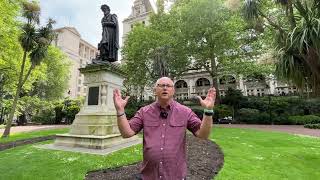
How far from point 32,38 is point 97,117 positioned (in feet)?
34.8

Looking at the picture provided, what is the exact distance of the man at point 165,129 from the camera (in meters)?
2.76

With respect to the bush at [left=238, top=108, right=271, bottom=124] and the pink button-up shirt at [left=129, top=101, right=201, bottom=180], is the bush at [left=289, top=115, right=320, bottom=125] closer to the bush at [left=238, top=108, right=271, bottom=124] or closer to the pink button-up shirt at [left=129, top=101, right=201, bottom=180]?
the bush at [left=238, top=108, right=271, bottom=124]

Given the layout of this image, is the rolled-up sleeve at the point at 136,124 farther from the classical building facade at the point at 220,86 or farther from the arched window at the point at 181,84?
the arched window at the point at 181,84

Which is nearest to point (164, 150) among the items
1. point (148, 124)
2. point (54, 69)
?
point (148, 124)

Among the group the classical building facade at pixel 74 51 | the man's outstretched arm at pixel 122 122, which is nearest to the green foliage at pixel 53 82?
the classical building facade at pixel 74 51

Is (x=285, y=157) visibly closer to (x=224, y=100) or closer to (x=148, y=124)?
(x=148, y=124)

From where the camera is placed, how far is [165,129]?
2.88 meters

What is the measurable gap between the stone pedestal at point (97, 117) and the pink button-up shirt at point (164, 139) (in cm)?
712

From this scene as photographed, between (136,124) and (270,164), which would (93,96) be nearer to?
(270,164)

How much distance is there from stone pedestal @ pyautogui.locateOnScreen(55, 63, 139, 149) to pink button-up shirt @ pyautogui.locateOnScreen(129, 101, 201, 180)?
7121 millimetres

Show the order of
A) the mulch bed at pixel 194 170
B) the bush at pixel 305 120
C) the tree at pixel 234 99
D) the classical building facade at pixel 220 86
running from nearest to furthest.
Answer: the mulch bed at pixel 194 170 < the bush at pixel 305 120 < the tree at pixel 234 99 < the classical building facade at pixel 220 86

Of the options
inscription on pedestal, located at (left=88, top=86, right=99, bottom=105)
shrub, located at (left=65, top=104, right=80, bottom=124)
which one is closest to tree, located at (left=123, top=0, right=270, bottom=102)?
shrub, located at (left=65, top=104, right=80, bottom=124)

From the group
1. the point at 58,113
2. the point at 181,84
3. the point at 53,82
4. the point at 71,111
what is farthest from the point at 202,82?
the point at 58,113

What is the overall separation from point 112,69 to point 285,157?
8.42m
